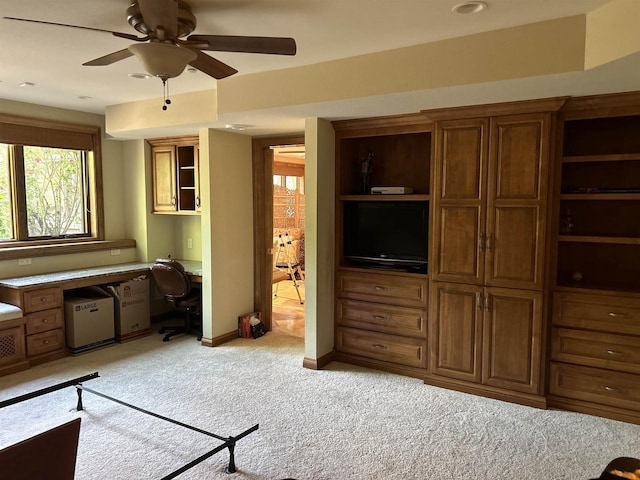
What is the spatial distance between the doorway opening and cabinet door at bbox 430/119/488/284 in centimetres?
334

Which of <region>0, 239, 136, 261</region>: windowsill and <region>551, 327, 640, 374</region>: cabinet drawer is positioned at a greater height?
<region>0, 239, 136, 261</region>: windowsill

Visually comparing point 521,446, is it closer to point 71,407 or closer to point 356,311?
point 356,311

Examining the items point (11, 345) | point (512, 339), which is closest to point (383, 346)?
point (512, 339)

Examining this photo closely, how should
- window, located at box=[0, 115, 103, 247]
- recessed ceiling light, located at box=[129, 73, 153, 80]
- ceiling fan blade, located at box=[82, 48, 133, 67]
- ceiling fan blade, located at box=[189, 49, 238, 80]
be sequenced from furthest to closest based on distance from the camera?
window, located at box=[0, 115, 103, 247]
recessed ceiling light, located at box=[129, 73, 153, 80]
ceiling fan blade, located at box=[189, 49, 238, 80]
ceiling fan blade, located at box=[82, 48, 133, 67]

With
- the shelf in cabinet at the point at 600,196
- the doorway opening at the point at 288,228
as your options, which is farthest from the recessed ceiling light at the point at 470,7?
the doorway opening at the point at 288,228

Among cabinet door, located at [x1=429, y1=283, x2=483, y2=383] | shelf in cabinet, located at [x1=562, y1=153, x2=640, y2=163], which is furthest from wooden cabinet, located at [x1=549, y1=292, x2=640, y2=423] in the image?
shelf in cabinet, located at [x1=562, y1=153, x2=640, y2=163]

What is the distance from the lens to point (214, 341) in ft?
15.9

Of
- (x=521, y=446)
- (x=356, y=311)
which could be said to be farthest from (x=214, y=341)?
(x=521, y=446)

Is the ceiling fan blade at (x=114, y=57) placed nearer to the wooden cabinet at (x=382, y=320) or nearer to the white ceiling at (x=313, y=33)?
the white ceiling at (x=313, y=33)

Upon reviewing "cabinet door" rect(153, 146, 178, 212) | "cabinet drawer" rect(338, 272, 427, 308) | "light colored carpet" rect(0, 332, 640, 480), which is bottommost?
"light colored carpet" rect(0, 332, 640, 480)

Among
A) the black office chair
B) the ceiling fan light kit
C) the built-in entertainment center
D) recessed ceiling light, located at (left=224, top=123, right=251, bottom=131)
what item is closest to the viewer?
the ceiling fan light kit

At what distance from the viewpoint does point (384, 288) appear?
4094 mm

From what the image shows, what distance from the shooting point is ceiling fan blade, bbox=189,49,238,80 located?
90.3 inches

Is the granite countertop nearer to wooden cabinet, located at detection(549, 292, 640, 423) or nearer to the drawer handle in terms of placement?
wooden cabinet, located at detection(549, 292, 640, 423)
